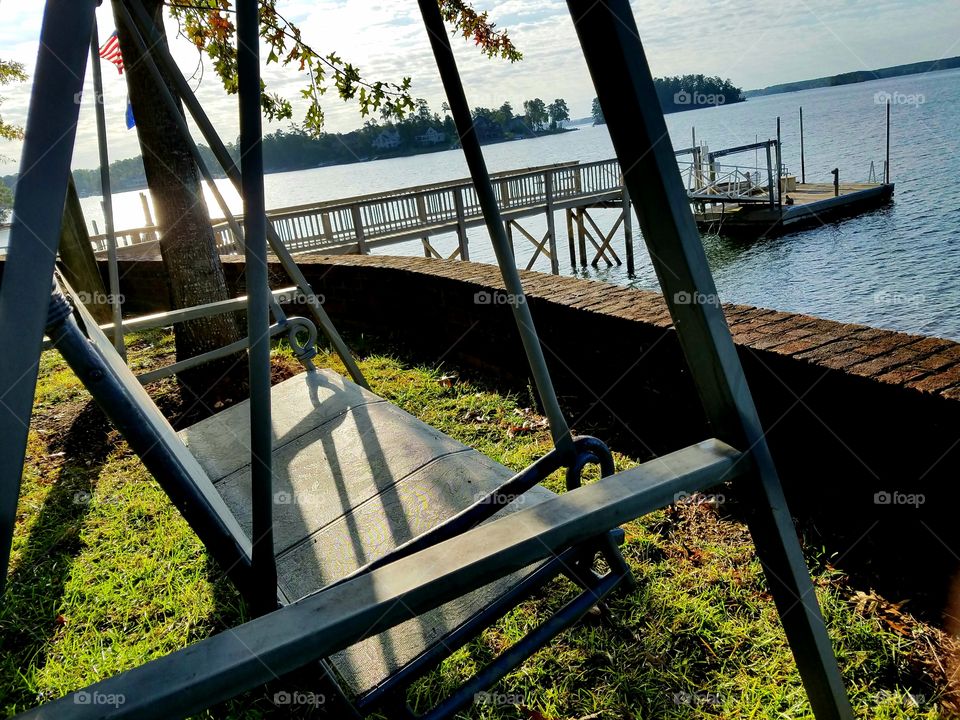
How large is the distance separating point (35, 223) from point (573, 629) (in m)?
2.09

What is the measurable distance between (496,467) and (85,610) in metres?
1.91

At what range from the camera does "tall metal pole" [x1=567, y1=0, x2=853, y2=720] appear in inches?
36.5

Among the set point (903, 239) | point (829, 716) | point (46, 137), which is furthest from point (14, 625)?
point (903, 239)

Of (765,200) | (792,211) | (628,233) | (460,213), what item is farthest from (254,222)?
(765,200)

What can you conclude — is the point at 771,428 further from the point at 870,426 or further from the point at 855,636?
the point at 855,636

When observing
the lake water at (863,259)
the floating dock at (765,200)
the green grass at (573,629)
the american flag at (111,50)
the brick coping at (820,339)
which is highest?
the american flag at (111,50)

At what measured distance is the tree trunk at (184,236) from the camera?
15.6ft

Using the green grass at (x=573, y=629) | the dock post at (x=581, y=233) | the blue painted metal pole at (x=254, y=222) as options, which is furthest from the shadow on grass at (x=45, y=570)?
the dock post at (x=581, y=233)

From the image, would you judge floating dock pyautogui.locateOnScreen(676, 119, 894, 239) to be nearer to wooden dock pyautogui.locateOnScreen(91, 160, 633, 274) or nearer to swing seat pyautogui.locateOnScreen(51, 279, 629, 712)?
wooden dock pyautogui.locateOnScreen(91, 160, 633, 274)

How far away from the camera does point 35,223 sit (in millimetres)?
707

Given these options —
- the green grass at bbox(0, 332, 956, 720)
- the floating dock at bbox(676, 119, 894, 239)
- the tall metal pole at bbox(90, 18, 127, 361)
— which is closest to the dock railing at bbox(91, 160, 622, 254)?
the tall metal pole at bbox(90, 18, 127, 361)

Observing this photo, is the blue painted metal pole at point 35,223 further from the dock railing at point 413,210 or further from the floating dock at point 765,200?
the floating dock at point 765,200

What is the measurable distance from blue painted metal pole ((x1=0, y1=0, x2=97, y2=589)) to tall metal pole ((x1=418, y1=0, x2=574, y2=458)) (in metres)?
0.78

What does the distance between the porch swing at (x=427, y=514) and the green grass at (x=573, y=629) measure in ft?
1.50
